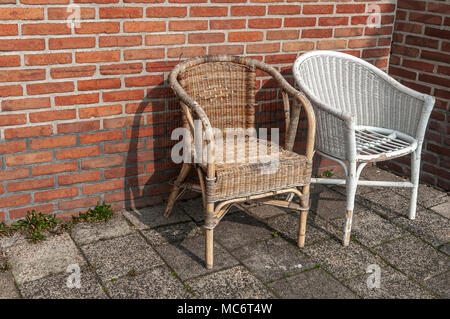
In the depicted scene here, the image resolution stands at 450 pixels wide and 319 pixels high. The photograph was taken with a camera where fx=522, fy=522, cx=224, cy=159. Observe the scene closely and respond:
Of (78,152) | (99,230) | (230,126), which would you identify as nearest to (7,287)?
(99,230)

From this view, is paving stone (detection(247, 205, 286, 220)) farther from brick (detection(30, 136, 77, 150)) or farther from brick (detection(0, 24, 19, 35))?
brick (detection(0, 24, 19, 35))

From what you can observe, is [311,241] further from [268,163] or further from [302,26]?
[302,26]

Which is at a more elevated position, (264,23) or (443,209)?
(264,23)

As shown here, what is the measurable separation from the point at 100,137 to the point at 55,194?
41 cm

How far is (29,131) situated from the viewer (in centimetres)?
279

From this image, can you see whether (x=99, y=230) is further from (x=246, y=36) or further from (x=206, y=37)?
(x=246, y=36)

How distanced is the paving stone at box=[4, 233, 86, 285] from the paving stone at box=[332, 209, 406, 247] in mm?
1485

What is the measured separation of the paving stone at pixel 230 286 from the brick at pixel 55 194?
979mm

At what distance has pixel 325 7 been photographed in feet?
11.3

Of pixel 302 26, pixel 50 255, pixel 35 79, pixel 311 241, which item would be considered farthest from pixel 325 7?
pixel 50 255

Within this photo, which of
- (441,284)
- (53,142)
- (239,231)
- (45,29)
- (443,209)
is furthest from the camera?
(443,209)

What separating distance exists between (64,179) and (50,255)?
0.48 meters

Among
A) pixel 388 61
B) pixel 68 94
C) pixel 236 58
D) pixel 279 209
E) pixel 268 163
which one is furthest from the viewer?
pixel 388 61

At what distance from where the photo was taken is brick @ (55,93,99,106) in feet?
9.24
